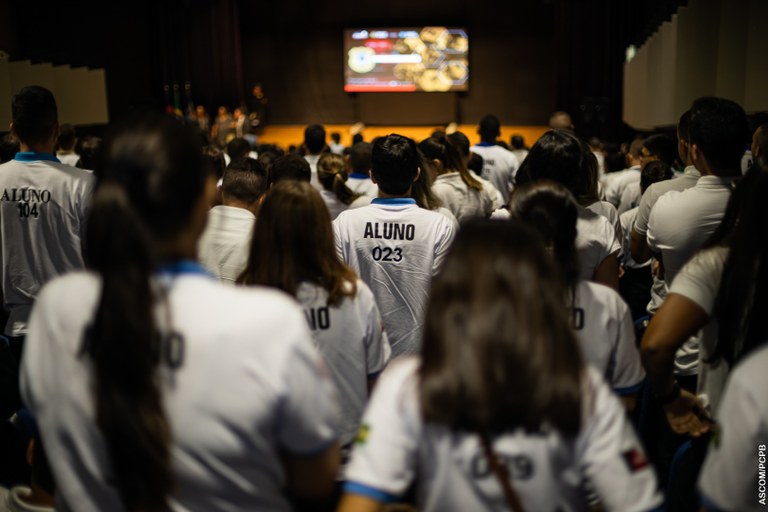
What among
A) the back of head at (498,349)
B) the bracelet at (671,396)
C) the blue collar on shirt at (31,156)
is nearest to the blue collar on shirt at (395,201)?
the bracelet at (671,396)

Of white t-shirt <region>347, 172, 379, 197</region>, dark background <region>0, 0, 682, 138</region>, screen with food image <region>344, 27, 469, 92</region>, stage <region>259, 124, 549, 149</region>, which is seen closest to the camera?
white t-shirt <region>347, 172, 379, 197</region>

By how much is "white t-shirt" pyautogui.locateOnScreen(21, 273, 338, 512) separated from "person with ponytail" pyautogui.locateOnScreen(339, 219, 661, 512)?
0.14 meters

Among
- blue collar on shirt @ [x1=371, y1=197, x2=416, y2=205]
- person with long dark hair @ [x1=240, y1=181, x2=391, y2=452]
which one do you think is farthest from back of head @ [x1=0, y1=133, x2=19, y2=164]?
person with long dark hair @ [x1=240, y1=181, x2=391, y2=452]

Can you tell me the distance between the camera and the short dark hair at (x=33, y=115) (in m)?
3.28

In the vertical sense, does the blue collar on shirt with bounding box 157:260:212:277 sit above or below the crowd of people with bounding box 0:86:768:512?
above

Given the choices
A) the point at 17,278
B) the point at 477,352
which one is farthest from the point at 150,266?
the point at 17,278

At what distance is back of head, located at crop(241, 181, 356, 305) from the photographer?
7.32 ft

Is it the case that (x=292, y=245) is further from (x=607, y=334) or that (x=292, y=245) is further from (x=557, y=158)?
(x=557, y=158)

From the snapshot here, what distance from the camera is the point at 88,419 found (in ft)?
4.51

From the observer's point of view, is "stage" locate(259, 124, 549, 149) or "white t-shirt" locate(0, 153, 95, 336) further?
"stage" locate(259, 124, 549, 149)

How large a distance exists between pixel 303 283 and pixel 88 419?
950mm

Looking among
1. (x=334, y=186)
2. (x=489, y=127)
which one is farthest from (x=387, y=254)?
(x=489, y=127)

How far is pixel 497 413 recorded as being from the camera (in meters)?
1.30

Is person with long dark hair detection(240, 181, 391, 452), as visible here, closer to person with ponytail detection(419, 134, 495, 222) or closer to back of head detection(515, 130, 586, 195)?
back of head detection(515, 130, 586, 195)
